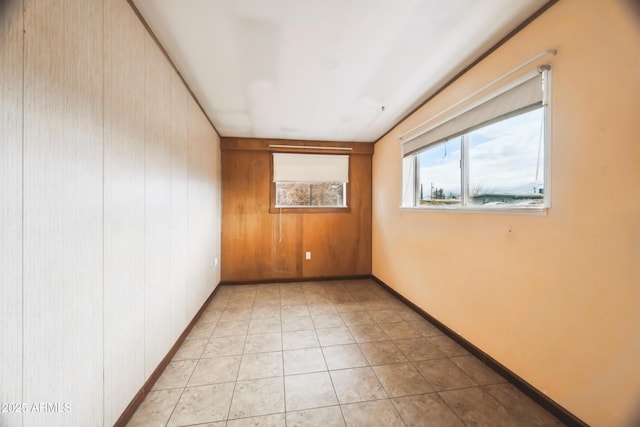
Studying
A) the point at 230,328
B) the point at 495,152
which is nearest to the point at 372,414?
the point at 230,328

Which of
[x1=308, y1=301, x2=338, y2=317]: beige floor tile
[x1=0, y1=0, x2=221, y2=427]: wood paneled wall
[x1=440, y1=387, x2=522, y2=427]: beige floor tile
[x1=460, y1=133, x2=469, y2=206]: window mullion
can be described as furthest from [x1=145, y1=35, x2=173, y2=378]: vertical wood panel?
[x1=460, y1=133, x2=469, y2=206]: window mullion

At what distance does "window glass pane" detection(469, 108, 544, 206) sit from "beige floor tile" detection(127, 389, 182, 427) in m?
2.60

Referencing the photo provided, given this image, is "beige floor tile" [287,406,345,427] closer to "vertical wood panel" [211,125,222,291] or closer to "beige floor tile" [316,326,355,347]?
"beige floor tile" [316,326,355,347]

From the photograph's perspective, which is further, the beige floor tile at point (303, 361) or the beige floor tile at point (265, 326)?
the beige floor tile at point (265, 326)

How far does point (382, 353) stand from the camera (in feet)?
6.36

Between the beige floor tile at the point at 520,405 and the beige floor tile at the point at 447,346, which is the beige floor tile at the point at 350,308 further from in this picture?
the beige floor tile at the point at 520,405

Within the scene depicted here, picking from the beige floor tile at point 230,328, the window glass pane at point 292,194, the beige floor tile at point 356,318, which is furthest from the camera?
the window glass pane at point 292,194

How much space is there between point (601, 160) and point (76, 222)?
96.2 inches

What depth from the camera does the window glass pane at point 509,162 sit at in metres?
1.44

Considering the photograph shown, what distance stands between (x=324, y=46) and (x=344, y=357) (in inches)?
95.6

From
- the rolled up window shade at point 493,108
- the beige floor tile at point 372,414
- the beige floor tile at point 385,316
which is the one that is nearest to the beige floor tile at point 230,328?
the beige floor tile at point 372,414

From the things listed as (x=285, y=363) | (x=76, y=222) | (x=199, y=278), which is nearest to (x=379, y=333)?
(x=285, y=363)

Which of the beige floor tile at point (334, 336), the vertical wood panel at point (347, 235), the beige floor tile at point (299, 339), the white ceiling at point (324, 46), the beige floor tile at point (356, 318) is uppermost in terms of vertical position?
the white ceiling at point (324, 46)

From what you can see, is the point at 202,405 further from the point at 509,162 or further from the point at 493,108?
the point at 493,108
